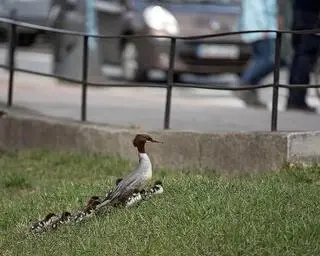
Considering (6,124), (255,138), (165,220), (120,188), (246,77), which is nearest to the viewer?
(165,220)

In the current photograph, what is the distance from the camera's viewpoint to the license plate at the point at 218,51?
1603 centimetres

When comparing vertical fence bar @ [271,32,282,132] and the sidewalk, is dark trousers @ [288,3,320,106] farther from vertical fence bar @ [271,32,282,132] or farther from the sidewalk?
vertical fence bar @ [271,32,282,132]

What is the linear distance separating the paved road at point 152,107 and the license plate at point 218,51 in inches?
35.3

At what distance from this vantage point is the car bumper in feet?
52.4

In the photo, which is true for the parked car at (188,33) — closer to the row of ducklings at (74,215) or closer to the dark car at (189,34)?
the dark car at (189,34)

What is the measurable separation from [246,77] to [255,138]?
6.04 meters

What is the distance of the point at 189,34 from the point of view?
1620 centimetres

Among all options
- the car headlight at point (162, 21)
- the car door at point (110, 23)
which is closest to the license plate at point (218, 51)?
the car headlight at point (162, 21)

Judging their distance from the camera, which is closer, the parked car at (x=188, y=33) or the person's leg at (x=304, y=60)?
the person's leg at (x=304, y=60)

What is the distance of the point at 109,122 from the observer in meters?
9.95

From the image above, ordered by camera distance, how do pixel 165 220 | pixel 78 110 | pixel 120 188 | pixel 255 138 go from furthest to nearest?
pixel 78 110 < pixel 255 138 < pixel 120 188 < pixel 165 220

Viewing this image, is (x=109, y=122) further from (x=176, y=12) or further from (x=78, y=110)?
(x=176, y=12)

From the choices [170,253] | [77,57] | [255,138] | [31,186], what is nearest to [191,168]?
[255,138]

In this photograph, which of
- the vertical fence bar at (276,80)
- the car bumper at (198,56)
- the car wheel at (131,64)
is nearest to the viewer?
the vertical fence bar at (276,80)
